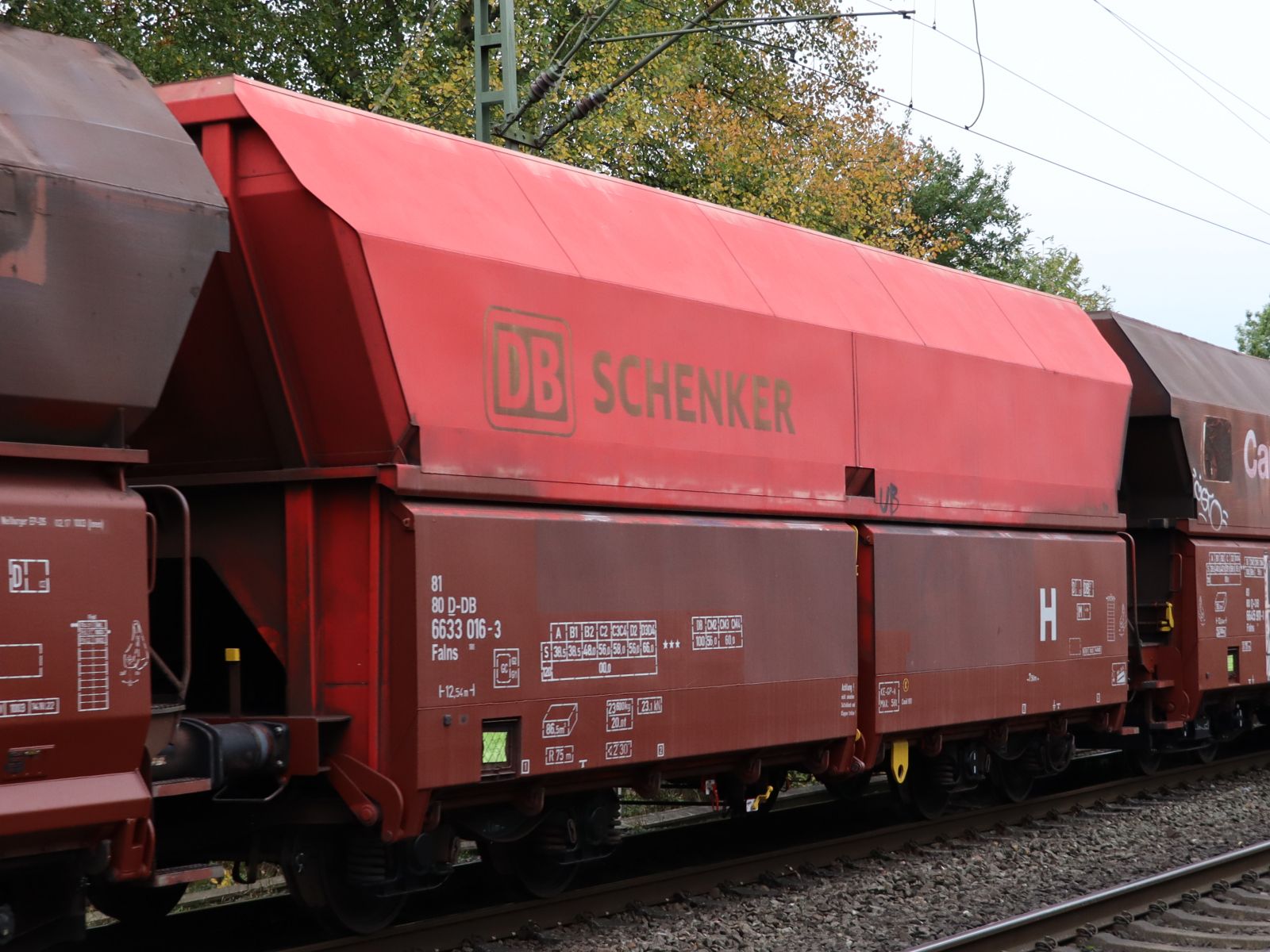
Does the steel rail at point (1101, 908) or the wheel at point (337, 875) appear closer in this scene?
the wheel at point (337, 875)

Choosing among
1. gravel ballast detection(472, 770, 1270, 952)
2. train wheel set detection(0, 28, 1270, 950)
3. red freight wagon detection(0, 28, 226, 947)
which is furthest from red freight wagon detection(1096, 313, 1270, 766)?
red freight wagon detection(0, 28, 226, 947)

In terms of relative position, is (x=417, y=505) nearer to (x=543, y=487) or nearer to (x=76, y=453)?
(x=543, y=487)

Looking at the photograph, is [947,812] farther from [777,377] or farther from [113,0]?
[113,0]

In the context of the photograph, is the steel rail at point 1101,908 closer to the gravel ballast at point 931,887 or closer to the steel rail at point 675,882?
the gravel ballast at point 931,887

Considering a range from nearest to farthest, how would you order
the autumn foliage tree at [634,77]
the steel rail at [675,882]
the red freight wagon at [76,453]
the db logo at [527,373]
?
the red freight wagon at [76,453], the db logo at [527,373], the steel rail at [675,882], the autumn foliage tree at [634,77]

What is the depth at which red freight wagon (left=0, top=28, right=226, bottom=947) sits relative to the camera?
16.2 ft

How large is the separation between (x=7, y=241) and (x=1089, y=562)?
8.77m

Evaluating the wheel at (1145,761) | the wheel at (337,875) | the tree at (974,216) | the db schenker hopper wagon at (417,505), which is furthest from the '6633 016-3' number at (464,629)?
the tree at (974,216)

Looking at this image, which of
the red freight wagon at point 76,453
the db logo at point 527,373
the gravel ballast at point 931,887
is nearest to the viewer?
the red freight wagon at point 76,453

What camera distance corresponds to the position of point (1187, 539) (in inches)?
519

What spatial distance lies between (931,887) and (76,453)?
5.95 meters

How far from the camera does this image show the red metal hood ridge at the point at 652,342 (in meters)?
6.50

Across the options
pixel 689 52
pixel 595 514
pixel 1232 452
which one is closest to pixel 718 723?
pixel 595 514

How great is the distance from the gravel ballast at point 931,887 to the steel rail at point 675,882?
11 cm
